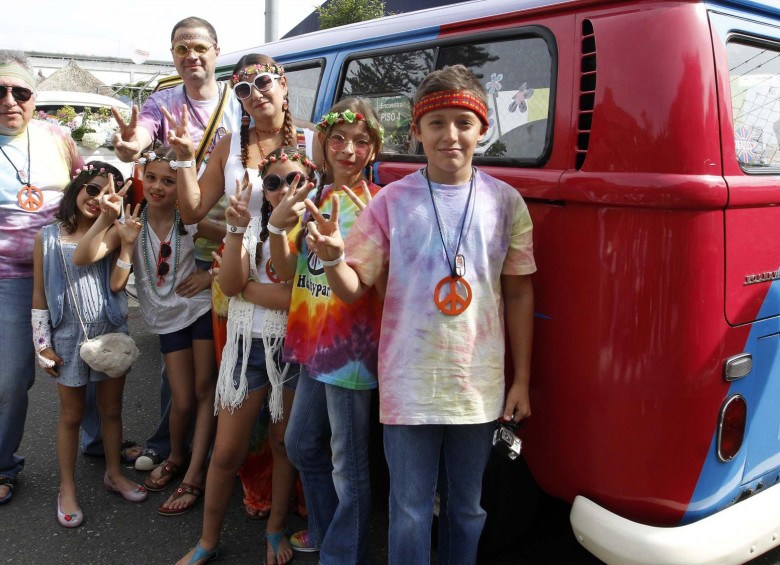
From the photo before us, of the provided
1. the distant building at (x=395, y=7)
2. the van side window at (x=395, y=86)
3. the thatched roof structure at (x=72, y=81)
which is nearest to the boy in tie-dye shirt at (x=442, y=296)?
the van side window at (x=395, y=86)

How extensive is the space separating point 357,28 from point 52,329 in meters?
1.94

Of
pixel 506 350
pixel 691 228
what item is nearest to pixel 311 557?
pixel 506 350

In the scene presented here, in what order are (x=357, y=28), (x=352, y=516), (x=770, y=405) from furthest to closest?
1. (x=357, y=28)
2. (x=352, y=516)
3. (x=770, y=405)

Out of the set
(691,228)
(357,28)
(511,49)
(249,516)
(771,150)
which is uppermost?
(357,28)

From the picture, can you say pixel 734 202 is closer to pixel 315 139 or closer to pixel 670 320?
pixel 670 320

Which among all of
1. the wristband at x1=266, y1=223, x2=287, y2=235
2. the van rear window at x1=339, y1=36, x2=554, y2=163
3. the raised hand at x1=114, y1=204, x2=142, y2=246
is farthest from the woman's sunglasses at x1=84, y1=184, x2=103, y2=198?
the van rear window at x1=339, y1=36, x2=554, y2=163

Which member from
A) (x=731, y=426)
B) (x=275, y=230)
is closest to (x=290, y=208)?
(x=275, y=230)

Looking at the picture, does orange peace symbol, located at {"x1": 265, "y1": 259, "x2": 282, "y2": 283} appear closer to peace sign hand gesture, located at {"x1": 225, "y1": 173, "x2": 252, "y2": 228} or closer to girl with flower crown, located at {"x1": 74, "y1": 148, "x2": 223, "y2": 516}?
peace sign hand gesture, located at {"x1": 225, "y1": 173, "x2": 252, "y2": 228}

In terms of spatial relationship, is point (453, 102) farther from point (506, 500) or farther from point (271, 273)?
point (506, 500)

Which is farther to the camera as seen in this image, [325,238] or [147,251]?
[147,251]

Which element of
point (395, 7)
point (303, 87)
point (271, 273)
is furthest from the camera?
point (395, 7)

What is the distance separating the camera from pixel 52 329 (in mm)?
3010

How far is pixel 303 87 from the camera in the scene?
3.56m

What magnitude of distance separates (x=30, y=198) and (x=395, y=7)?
12179 mm
